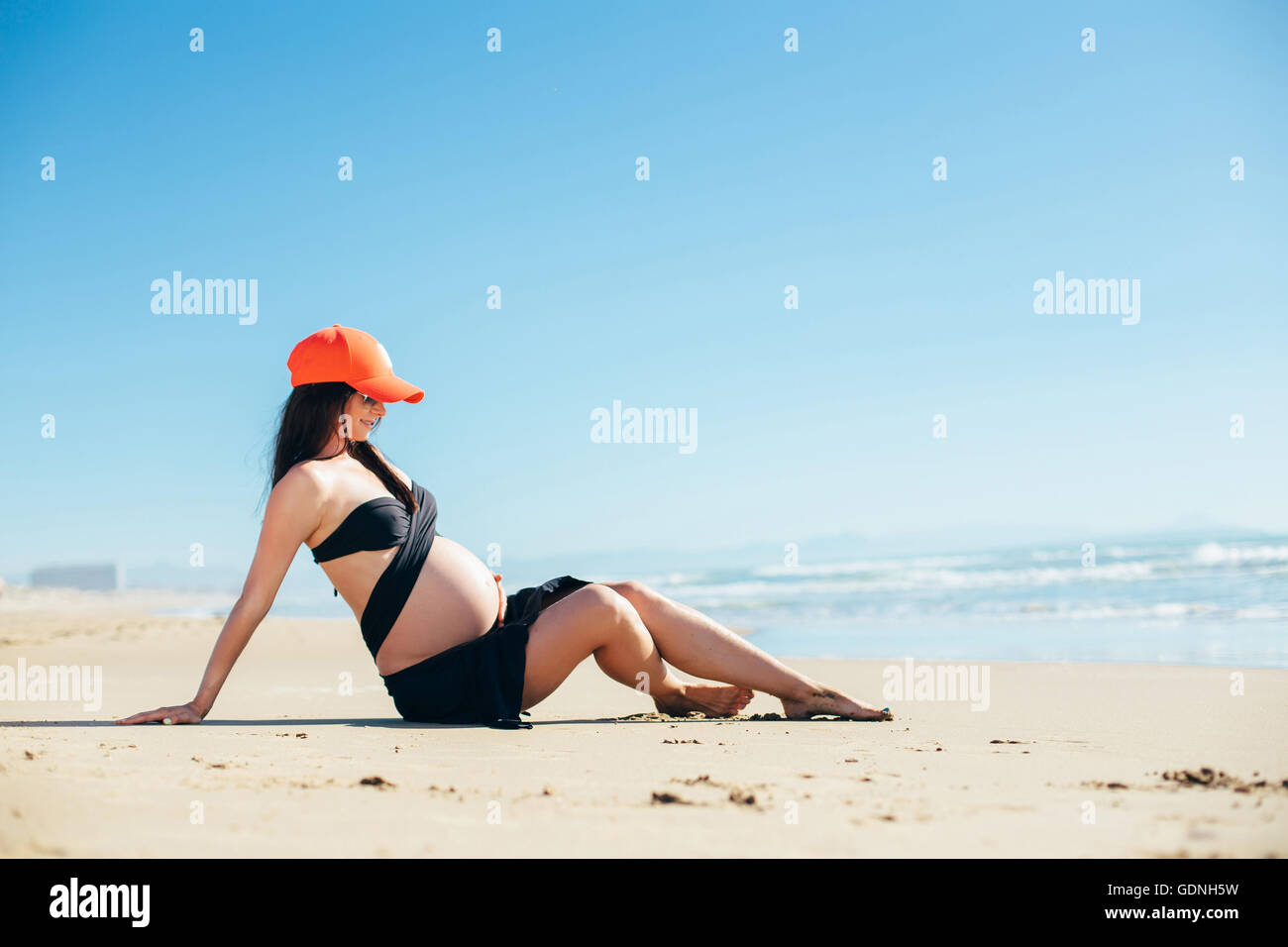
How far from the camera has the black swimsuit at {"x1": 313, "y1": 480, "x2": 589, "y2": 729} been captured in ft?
11.2

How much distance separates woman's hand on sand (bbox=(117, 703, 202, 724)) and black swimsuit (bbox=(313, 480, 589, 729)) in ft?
2.27

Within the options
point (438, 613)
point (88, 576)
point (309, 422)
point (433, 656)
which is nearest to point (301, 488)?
point (309, 422)

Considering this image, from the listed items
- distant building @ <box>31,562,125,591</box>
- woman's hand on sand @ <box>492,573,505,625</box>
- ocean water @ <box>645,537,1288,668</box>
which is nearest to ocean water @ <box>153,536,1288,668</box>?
ocean water @ <box>645,537,1288,668</box>

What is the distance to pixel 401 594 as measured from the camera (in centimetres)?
345

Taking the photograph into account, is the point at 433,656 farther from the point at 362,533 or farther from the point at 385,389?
the point at 385,389

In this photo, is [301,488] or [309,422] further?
[309,422]

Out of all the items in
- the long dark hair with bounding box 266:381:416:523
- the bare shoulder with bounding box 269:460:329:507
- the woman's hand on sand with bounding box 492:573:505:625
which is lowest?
the woman's hand on sand with bounding box 492:573:505:625

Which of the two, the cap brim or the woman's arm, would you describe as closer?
the woman's arm

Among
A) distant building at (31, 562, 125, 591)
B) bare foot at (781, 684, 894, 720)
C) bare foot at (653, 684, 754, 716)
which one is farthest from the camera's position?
distant building at (31, 562, 125, 591)

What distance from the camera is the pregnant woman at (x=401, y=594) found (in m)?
3.37

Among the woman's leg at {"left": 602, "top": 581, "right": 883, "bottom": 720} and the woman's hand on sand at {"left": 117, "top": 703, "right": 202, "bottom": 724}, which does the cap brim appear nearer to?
the woman's leg at {"left": 602, "top": 581, "right": 883, "bottom": 720}

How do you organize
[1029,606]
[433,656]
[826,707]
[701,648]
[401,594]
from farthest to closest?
[1029,606] < [826,707] < [701,648] < [433,656] < [401,594]

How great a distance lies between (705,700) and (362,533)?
1.64m
